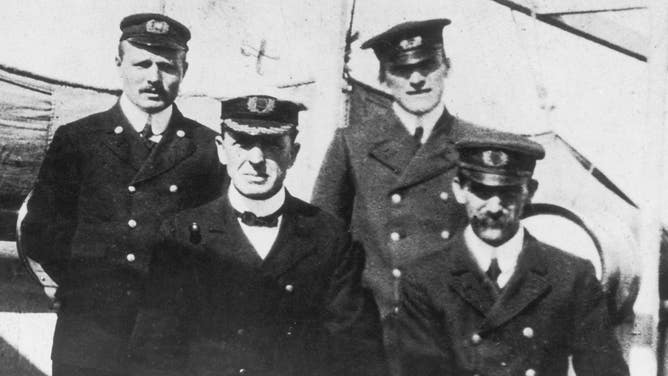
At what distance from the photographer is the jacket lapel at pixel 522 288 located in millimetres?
1988

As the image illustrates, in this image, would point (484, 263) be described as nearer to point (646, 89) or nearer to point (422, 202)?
point (422, 202)

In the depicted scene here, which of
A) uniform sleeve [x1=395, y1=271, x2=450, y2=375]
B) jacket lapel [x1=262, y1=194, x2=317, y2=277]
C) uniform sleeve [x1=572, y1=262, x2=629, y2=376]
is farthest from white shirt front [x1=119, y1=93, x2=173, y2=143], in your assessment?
uniform sleeve [x1=572, y1=262, x2=629, y2=376]

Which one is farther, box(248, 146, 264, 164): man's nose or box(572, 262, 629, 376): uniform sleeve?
box(248, 146, 264, 164): man's nose

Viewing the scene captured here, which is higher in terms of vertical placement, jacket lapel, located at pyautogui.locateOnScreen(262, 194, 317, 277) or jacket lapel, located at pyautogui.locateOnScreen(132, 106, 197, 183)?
jacket lapel, located at pyautogui.locateOnScreen(132, 106, 197, 183)

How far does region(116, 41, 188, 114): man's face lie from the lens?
2.29 meters

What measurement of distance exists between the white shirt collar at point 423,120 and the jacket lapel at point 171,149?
0.64 metres

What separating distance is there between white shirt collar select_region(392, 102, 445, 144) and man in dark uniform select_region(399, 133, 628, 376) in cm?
21

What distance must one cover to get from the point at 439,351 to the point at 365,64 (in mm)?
977

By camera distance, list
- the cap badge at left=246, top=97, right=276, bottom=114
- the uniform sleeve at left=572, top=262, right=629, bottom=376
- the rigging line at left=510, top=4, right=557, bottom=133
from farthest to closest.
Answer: the rigging line at left=510, top=4, right=557, bottom=133, the cap badge at left=246, top=97, right=276, bottom=114, the uniform sleeve at left=572, top=262, right=629, bottom=376

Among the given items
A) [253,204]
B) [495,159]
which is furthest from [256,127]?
[495,159]

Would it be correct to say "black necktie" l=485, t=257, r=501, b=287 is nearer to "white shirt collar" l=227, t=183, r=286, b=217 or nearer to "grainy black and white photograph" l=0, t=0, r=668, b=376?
"grainy black and white photograph" l=0, t=0, r=668, b=376

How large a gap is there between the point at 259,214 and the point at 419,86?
0.61m

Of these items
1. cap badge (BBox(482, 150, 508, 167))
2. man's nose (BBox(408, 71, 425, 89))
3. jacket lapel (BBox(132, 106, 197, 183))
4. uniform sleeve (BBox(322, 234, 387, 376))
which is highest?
man's nose (BBox(408, 71, 425, 89))

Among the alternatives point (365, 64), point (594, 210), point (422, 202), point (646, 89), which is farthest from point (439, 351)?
point (646, 89)
